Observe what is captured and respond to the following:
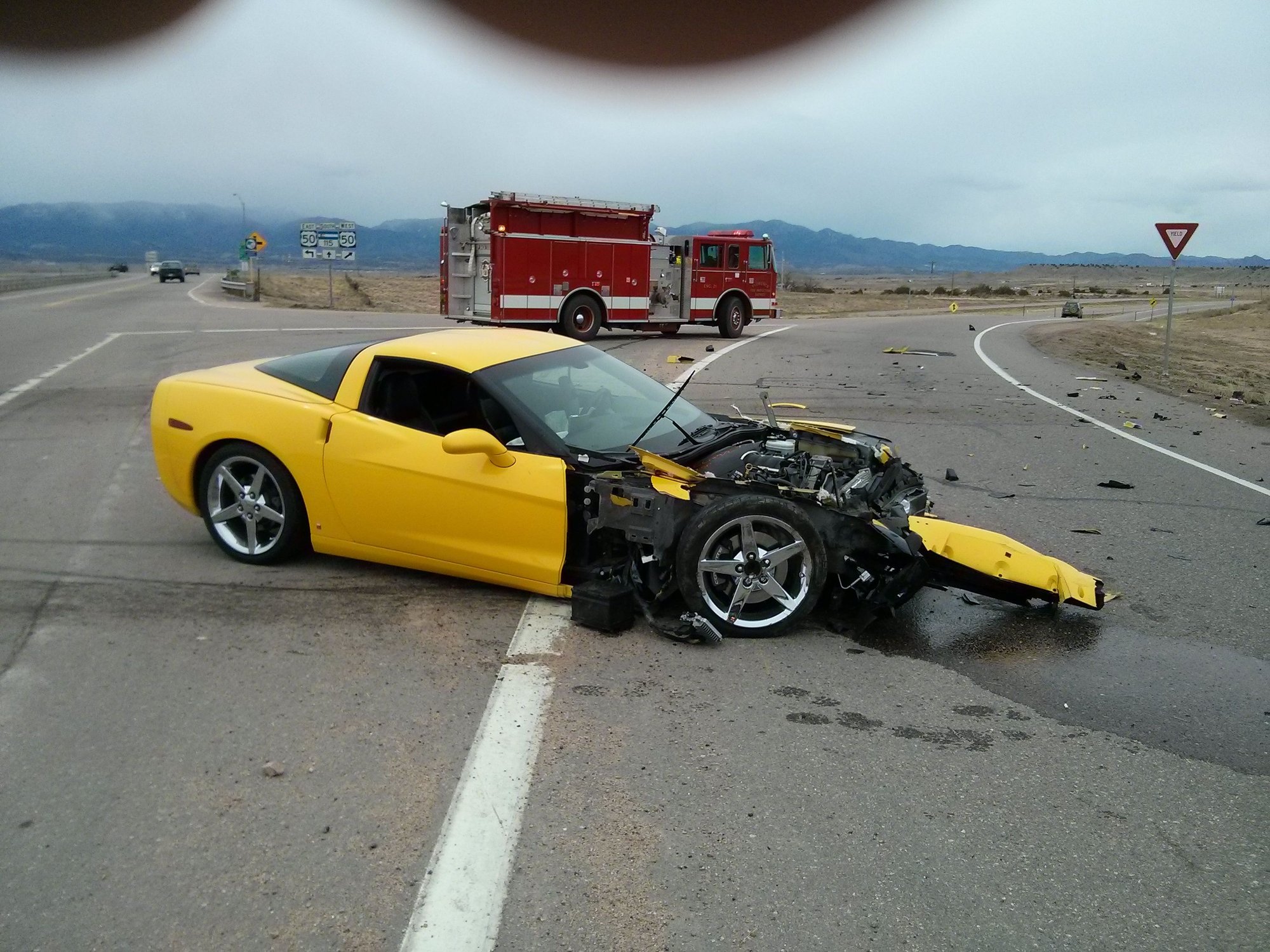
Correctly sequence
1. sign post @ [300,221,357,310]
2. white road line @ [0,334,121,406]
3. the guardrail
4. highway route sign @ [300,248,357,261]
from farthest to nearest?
the guardrail → sign post @ [300,221,357,310] → highway route sign @ [300,248,357,261] → white road line @ [0,334,121,406]

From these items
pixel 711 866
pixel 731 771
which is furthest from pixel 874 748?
pixel 711 866

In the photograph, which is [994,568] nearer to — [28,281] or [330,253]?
[330,253]

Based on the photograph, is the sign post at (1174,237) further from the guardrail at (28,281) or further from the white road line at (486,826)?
the guardrail at (28,281)

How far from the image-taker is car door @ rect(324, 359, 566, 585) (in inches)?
203

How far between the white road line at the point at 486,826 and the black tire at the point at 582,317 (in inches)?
792

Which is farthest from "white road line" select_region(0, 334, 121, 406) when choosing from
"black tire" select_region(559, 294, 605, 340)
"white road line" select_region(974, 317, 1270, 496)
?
"white road line" select_region(974, 317, 1270, 496)

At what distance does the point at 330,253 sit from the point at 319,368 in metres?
37.8

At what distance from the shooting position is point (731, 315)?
26781mm

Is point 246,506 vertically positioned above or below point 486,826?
above

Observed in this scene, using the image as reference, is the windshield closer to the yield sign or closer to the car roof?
the car roof

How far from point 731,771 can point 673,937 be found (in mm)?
967

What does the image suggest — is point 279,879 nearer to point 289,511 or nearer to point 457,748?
point 457,748

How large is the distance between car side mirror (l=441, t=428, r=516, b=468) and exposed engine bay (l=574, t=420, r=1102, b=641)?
1.56ft

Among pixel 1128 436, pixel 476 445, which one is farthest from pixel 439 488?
pixel 1128 436
